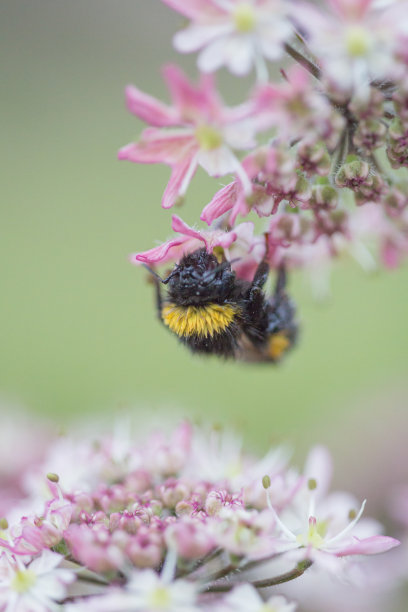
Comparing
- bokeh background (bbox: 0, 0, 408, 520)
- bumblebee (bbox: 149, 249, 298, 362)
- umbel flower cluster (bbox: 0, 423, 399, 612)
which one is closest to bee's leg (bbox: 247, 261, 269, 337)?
bumblebee (bbox: 149, 249, 298, 362)

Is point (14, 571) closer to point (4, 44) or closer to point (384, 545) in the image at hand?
point (384, 545)

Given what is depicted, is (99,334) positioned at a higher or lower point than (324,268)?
lower

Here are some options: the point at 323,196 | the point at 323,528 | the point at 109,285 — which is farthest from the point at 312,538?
the point at 109,285

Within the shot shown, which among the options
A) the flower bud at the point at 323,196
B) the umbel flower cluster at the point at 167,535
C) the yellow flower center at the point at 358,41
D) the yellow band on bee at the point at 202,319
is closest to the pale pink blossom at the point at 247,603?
the umbel flower cluster at the point at 167,535

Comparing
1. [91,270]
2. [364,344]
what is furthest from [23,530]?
[91,270]

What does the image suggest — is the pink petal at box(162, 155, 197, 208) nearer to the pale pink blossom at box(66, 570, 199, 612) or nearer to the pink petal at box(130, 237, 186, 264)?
the pink petal at box(130, 237, 186, 264)

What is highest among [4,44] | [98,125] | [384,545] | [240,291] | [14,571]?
[4,44]

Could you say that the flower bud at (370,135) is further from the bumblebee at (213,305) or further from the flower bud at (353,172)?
the bumblebee at (213,305)
